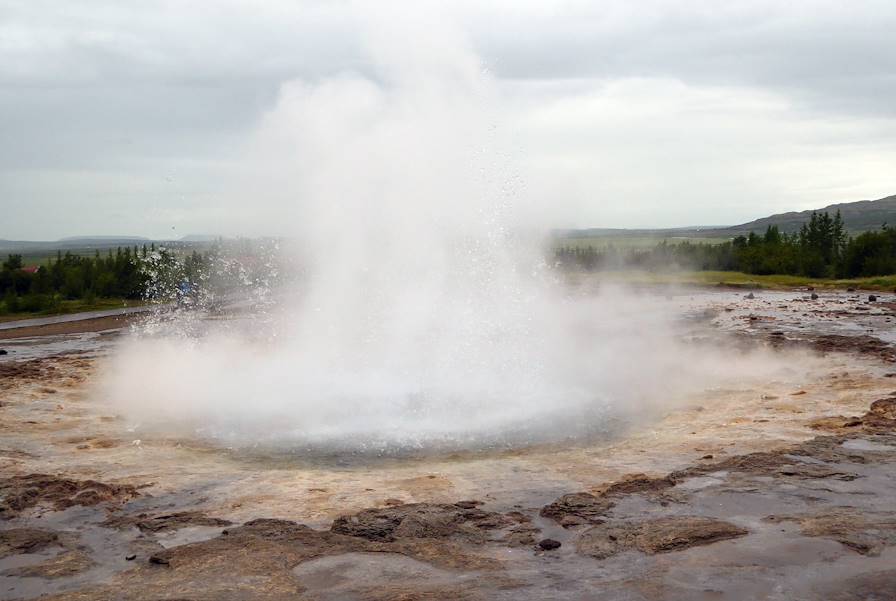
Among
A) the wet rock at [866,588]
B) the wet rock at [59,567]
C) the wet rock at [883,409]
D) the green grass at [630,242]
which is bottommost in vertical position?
the wet rock at [866,588]

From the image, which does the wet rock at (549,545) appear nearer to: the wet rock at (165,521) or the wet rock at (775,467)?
the wet rock at (775,467)

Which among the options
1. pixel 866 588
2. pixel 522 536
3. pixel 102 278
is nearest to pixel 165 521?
pixel 522 536

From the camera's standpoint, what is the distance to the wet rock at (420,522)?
671 cm

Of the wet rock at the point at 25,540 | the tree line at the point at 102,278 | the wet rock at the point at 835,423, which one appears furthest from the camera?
the tree line at the point at 102,278

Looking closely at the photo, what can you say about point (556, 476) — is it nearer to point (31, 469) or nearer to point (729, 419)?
point (729, 419)

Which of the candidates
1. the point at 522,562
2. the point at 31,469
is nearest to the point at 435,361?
the point at 31,469

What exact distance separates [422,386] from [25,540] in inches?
254

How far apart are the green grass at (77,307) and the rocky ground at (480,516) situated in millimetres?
27195

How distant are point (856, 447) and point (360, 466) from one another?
5318 mm

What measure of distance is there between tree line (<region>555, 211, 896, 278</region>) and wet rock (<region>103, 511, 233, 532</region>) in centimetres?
5079

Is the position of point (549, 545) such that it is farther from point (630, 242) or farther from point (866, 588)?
point (630, 242)

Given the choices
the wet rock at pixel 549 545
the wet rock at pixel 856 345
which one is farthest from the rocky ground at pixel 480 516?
the wet rock at pixel 856 345

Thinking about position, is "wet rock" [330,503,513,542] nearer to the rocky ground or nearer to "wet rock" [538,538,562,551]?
the rocky ground

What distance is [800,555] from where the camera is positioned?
19.6 ft
